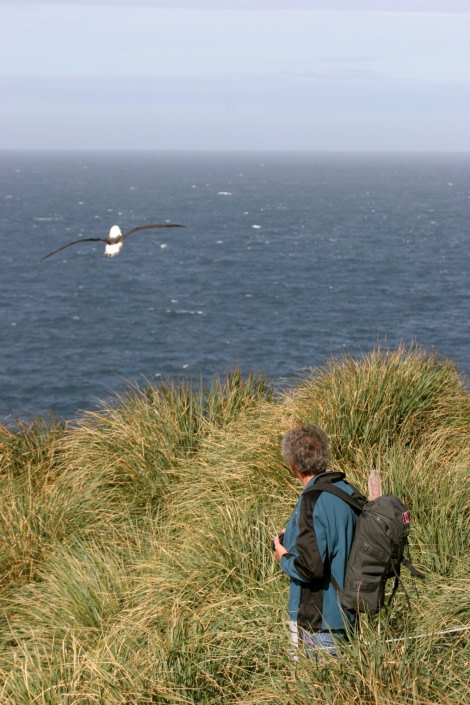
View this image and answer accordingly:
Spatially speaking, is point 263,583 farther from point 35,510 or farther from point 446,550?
point 35,510

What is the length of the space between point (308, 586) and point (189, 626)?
132 cm

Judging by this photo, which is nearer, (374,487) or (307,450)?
(307,450)

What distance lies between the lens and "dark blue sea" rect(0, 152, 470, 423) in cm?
3678

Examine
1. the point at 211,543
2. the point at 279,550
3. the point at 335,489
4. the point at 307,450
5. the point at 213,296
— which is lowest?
the point at 213,296

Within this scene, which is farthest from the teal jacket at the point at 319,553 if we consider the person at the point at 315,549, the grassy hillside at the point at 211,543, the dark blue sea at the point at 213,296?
the dark blue sea at the point at 213,296

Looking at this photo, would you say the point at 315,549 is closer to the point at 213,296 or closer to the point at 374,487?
the point at 374,487

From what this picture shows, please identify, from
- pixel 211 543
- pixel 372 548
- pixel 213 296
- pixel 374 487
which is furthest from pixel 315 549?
pixel 213 296

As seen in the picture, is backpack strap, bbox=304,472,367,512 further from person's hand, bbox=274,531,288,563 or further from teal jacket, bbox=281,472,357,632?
person's hand, bbox=274,531,288,563

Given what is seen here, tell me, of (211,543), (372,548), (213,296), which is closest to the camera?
(372,548)

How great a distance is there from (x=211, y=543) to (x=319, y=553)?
219 cm

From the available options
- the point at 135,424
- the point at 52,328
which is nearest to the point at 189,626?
the point at 135,424

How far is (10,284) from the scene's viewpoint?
190ft

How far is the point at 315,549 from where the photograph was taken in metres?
4.05

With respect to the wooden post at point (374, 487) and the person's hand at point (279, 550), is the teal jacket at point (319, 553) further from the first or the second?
the wooden post at point (374, 487)
